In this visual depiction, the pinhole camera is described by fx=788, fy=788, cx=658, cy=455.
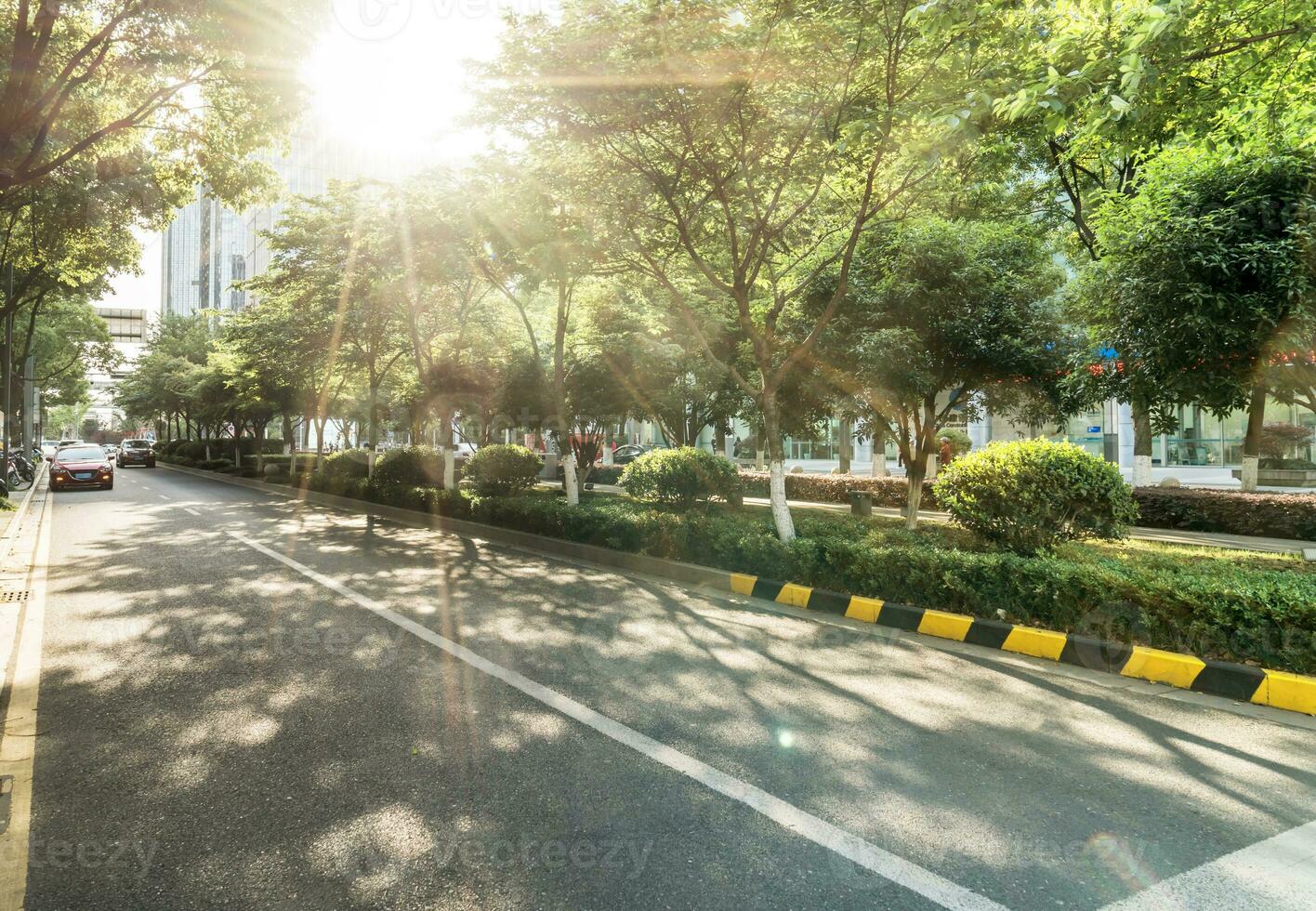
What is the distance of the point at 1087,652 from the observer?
570 centimetres

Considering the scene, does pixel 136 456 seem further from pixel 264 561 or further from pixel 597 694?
pixel 597 694

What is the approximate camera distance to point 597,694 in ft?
15.8

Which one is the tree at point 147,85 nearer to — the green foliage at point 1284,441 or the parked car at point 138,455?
the parked car at point 138,455

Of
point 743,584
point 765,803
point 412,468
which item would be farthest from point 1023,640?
point 412,468

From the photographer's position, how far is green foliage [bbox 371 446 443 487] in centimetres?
1817

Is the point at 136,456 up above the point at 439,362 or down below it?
below

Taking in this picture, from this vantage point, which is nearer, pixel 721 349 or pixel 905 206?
pixel 905 206

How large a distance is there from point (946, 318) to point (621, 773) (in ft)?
29.9

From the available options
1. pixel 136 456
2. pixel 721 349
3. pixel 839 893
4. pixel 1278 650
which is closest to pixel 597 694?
pixel 839 893

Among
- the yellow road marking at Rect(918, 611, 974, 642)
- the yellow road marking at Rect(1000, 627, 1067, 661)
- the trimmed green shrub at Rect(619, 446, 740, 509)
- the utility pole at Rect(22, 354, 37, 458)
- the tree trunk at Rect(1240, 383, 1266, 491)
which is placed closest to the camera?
the yellow road marking at Rect(1000, 627, 1067, 661)

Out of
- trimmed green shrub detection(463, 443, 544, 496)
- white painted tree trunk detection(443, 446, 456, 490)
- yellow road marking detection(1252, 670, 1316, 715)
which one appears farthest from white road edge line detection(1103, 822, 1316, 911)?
white painted tree trunk detection(443, 446, 456, 490)

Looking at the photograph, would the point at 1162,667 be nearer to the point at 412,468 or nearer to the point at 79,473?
the point at 412,468

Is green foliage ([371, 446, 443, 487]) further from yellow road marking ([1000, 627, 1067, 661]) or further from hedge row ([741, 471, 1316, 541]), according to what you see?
yellow road marking ([1000, 627, 1067, 661])

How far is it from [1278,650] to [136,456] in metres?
47.4
